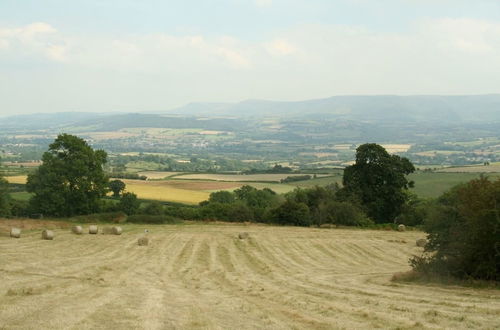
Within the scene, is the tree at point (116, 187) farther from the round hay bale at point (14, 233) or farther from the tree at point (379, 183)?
the round hay bale at point (14, 233)

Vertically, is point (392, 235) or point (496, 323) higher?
point (496, 323)

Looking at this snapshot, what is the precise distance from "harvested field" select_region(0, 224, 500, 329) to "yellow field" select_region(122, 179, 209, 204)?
106 feet

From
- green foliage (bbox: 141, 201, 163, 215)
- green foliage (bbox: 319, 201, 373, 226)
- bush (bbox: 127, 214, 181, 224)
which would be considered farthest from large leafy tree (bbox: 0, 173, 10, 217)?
green foliage (bbox: 319, 201, 373, 226)

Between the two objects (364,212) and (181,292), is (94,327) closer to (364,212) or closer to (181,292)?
(181,292)

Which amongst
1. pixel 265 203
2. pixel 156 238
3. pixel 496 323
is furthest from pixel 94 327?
pixel 265 203

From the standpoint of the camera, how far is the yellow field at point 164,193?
223 feet

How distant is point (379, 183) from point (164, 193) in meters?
28.4

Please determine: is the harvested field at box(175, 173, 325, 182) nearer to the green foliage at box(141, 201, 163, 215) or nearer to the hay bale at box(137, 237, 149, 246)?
the green foliage at box(141, 201, 163, 215)

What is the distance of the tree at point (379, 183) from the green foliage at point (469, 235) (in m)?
34.1

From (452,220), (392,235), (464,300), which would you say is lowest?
(392,235)

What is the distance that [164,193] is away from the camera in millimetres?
72438

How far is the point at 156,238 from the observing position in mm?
36625

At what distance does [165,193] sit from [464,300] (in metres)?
59.4

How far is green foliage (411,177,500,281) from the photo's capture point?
740 inches
